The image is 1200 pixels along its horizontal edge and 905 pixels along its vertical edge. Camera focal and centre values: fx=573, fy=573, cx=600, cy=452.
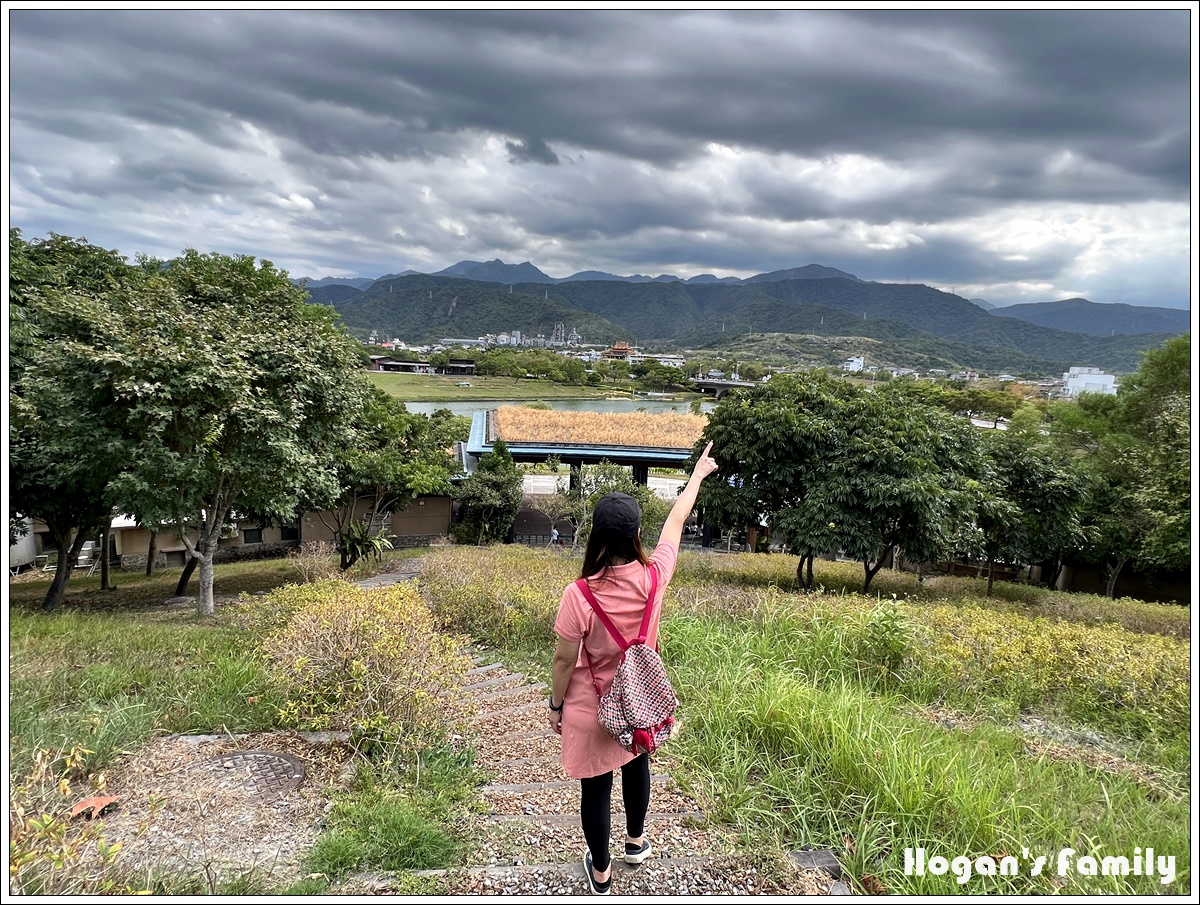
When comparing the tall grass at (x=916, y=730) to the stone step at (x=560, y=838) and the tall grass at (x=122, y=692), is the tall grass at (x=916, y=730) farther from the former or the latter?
the tall grass at (x=122, y=692)

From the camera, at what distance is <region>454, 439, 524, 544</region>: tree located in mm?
18422

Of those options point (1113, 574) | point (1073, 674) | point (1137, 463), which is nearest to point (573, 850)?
point (1073, 674)

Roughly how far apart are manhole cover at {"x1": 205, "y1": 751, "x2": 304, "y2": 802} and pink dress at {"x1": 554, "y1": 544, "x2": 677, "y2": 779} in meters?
1.81

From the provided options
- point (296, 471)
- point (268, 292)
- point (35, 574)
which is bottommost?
point (35, 574)

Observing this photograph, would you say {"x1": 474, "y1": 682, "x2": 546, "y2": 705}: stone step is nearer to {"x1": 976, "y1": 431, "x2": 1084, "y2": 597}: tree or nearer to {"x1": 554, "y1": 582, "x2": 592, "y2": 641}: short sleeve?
{"x1": 554, "y1": 582, "x2": 592, "y2": 641}: short sleeve

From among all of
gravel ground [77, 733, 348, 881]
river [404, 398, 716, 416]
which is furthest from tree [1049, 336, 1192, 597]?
gravel ground [77, 733, 348, 881]

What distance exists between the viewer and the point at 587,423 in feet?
71.4

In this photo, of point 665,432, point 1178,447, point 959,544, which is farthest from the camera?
point 665,432

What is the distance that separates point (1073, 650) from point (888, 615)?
177 cm

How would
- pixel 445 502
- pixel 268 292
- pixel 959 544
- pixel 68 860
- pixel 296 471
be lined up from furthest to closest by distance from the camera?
pixel 445 502, pixel 959 544, pixel 268 292, pixel 296 471, pixel 68 860

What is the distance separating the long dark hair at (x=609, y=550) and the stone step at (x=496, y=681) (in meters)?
3.24

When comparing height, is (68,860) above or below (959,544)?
above

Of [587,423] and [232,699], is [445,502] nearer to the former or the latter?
[587,423]

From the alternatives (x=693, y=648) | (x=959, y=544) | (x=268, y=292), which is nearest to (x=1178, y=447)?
(x=959, y=544)
